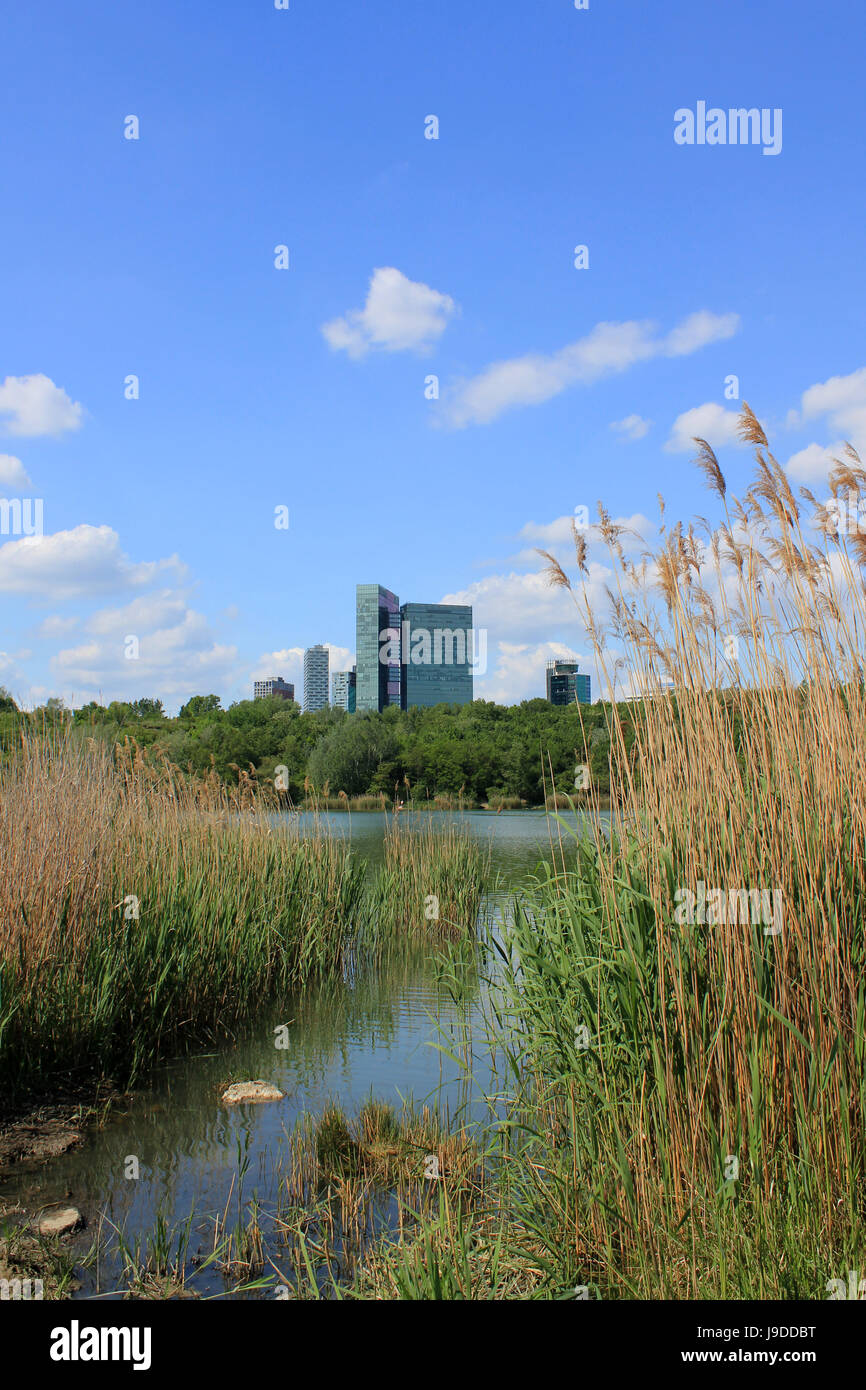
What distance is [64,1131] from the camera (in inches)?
178

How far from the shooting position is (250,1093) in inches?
204

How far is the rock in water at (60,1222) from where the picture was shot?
344 centimetres

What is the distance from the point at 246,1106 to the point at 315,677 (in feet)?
469

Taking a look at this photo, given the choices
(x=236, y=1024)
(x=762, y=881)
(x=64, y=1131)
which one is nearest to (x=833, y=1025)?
(x=762, y=881)

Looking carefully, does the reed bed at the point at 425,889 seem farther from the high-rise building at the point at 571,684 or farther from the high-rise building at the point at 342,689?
the high-rise building at the point at 342,689

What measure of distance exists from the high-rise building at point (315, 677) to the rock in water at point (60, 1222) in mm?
137989

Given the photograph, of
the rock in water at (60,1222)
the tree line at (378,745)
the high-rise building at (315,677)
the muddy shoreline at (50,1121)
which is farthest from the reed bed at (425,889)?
the high-rise building at (315,677)

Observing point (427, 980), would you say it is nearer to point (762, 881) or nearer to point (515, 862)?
point (762, 881)

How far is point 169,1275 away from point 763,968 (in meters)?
2.34

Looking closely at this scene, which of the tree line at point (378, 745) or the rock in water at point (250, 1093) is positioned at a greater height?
the tree line at point (378, 745)

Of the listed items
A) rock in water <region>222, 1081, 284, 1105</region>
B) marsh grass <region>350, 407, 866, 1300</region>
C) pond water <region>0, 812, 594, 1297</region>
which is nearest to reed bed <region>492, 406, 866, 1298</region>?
marsh grass <region>350, 407, 866, 1300</region>

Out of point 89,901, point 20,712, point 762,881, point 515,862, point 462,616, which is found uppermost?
point 462,616
